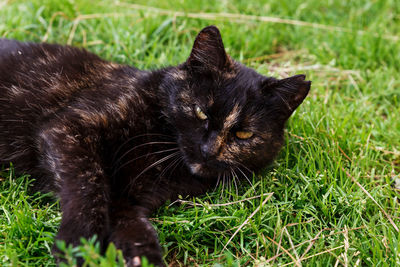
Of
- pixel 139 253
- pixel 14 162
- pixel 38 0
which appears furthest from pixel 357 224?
pixel 38 0

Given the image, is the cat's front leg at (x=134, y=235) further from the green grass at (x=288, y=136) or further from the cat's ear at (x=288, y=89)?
the cat's ear at (x=288, y=89)

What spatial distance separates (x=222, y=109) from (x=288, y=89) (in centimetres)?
47

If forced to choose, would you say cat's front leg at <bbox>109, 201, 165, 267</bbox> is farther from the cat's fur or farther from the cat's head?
the cat's head

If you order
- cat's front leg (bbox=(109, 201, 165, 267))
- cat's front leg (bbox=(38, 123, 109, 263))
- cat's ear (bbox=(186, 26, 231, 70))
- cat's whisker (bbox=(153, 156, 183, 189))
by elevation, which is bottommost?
cat's front leg (bbox=(109, 201, 165, 267))

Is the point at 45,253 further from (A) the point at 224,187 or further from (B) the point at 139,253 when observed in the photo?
(A) the point at 224,187

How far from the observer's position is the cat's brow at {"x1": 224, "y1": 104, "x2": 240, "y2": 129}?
260 centimetres

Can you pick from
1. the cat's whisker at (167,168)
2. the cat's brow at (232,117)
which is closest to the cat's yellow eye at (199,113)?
the cat's brow at (232,117)

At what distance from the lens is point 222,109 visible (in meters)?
2.62

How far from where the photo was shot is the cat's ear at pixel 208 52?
2715 mm

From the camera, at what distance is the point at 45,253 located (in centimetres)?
229

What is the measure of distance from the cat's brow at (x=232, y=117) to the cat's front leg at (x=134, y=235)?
2.44ft

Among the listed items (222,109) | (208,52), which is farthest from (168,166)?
(208,52)

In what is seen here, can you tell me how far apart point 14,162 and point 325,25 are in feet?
11.8

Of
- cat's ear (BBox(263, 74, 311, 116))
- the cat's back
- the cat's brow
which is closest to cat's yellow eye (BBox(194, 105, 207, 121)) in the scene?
the cat's brow
